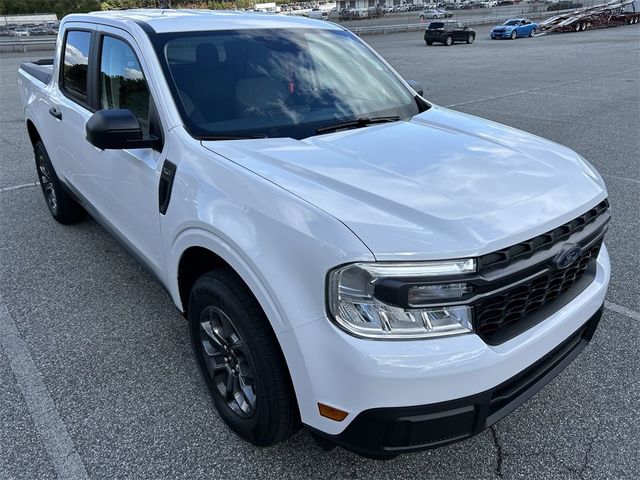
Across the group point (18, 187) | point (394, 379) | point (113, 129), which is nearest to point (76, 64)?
point (113, 129)

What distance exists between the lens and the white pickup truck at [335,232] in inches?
68.6

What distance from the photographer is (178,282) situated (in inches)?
103

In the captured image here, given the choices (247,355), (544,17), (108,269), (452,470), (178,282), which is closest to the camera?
(247,355)

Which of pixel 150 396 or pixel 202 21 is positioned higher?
pixel 202 21

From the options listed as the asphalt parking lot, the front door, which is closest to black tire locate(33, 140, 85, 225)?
the asphalt parking lot

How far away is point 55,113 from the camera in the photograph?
4.03 metres

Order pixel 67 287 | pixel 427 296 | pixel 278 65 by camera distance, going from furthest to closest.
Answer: pixel 67 287, pixel 278 65, pixel 427 296

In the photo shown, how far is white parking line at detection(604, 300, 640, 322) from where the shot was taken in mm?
3408

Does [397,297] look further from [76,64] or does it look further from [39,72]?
[39,72]

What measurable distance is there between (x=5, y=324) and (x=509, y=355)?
10.2ft

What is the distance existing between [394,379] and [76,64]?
337 centimetres

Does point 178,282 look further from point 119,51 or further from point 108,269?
point 108,269

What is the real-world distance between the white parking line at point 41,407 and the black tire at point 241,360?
0.67 m

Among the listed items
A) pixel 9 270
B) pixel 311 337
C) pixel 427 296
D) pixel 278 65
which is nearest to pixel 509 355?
pixel 427 296
